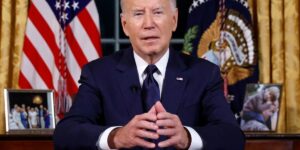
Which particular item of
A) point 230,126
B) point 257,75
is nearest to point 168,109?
Answer: point 230,126

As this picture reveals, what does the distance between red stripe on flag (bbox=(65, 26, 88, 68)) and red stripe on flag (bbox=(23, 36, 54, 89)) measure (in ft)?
0.73

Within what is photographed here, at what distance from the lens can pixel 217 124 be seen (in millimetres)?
2137

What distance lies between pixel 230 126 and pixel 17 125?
224 centimetres

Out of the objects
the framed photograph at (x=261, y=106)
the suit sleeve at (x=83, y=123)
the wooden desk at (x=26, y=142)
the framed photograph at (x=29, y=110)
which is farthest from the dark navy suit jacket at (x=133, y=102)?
the framed photograph at (x=261, y=106)

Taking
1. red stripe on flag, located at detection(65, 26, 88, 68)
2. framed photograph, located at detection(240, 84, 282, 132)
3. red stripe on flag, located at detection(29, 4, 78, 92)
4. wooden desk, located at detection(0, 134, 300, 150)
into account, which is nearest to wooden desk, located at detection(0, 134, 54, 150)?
wooden desk, located at detection(0, 134, 300, 150)

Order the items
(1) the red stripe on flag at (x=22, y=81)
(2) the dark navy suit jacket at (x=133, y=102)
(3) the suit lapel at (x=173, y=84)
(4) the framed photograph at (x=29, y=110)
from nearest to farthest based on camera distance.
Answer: (2) the dark navy suit jacket at (x=133, y=102) → (3) the suit lapel at (x=173, y=84) → (4) the framed photograph at (x=29, y=110) → (1) the red stripe on flag at (x=22, y=81)

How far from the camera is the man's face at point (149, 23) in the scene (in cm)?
218

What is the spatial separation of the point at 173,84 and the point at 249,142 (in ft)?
5.69

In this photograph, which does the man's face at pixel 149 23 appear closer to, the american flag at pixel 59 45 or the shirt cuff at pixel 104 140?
the shirt cuff at pixel 104 140

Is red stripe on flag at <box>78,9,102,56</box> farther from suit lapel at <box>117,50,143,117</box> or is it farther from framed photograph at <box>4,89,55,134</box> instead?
suit lapel at <box>117,50,143,117</box>

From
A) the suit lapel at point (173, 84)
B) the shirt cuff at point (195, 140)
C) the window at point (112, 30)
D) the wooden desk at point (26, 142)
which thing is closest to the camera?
the shirt cuff at point (195, 140)

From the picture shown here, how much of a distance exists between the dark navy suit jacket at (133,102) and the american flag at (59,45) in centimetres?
210

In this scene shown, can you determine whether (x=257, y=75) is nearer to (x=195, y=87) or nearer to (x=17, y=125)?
(x=17, y=125)

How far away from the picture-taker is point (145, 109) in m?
2.19
